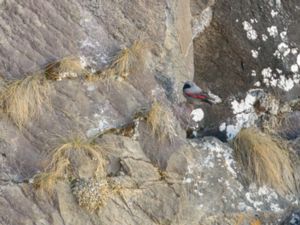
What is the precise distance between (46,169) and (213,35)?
3.25 meters

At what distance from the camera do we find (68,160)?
22.6ft

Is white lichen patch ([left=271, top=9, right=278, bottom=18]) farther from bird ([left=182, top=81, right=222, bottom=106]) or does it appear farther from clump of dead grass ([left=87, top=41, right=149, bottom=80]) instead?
clump of dead grass ([left=87, top=41, right=149, bottom=80])

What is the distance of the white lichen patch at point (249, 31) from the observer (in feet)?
28.7

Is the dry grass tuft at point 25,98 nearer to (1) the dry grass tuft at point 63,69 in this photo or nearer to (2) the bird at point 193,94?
(1) the dry grass tuft at point 63,69

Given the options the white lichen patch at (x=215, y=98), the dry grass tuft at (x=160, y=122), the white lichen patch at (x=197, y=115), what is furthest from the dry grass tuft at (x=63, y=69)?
the white lichen patch at (x=215, y=98)

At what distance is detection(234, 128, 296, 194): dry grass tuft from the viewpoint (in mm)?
7559

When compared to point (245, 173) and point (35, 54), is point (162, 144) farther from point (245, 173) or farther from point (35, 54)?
point (35, 54)

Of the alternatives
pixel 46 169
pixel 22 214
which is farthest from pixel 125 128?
pixel 22 214

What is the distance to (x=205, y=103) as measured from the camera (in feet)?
28.2

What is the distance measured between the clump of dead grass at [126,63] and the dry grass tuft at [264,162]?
1510mm

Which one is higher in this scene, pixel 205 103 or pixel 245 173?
pixel 205 103

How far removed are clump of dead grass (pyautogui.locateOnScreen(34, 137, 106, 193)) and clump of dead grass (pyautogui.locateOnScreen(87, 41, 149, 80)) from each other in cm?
87

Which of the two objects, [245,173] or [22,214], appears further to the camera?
[245,173]

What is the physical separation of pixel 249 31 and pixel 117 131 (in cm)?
258
